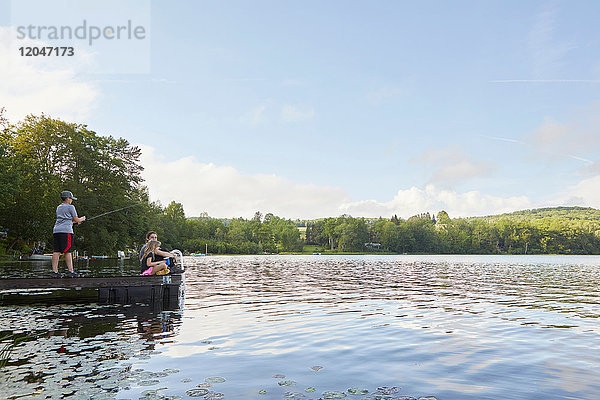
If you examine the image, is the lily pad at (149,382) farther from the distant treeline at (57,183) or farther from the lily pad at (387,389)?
the distant treeline at (57,183)

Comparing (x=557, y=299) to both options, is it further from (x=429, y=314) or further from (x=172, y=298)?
(x=172, y=298)

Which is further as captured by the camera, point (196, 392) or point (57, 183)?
point (57, 183)

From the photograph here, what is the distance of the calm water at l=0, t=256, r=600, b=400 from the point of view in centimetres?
692

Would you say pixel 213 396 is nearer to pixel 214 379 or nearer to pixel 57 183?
pixel 214 379

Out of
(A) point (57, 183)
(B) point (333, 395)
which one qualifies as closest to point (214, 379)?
(B) point (333, 395)

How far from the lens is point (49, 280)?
606 inches

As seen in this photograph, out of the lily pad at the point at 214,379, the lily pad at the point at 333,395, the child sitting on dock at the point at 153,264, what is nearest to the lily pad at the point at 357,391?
the lily pad at the point at 333,395

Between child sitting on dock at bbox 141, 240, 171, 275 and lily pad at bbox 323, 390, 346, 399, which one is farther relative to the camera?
child sitting on dock at bbox 141, 240, 171, 275

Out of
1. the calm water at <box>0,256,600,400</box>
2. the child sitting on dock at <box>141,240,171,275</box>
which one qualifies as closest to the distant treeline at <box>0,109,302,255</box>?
the child sitting on dock at <box>141,240,171,275</box>

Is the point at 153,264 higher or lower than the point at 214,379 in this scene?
higher

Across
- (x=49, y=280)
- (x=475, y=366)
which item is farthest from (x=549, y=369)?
(x=49, y=280)

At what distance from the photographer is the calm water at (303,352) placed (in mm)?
6922

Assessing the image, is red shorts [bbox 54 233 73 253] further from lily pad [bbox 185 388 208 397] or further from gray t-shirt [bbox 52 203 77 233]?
lily pad [bbox 185 388 208 397]

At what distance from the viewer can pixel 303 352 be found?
9.66 m
